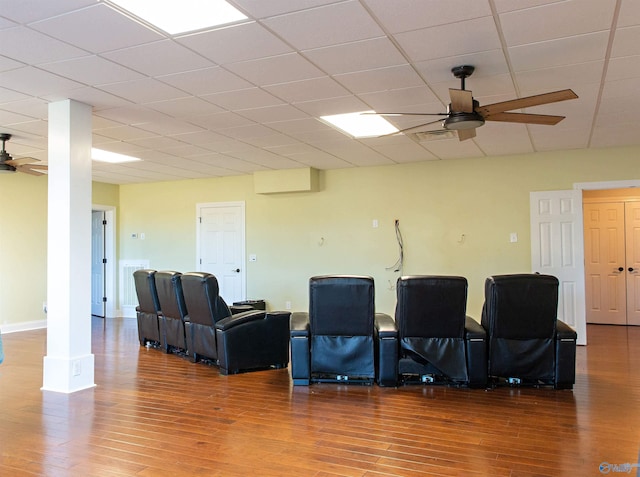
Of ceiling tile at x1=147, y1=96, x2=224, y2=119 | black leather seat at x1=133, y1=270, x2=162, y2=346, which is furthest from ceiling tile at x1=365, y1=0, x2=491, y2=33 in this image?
black leather seat at x1=133, y1=270, x2=162, y2=346

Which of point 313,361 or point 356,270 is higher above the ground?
point 356,270

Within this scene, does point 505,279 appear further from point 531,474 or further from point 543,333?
point 531,474

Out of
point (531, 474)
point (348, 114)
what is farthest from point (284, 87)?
point (531, 474)

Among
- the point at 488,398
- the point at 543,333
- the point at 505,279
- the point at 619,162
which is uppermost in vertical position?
the point at 619,162

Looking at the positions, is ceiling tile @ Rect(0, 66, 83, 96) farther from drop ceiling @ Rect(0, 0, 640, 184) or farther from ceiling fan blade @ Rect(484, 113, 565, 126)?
ceiling fan blade @ Rect(484, 113, 565, 126)

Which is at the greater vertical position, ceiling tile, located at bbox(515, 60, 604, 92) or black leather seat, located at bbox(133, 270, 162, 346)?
ceiling tile, located at bbox(515, 60, 604, 92)

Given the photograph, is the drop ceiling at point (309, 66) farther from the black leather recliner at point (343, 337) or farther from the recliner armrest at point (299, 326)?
the recliner armrest at point (299, 326)

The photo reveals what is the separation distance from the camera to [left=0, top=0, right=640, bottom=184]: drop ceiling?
9.61ft

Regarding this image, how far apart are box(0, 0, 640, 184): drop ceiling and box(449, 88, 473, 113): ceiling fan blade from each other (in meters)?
0.28

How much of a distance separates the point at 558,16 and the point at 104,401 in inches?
173

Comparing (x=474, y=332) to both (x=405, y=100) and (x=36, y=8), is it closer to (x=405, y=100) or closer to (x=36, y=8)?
(x=405, y=100)

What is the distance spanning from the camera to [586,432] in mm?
3402

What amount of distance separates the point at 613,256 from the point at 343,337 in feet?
21.1

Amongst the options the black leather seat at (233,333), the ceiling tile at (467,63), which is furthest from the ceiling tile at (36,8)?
the black leather seat at (233,333)
